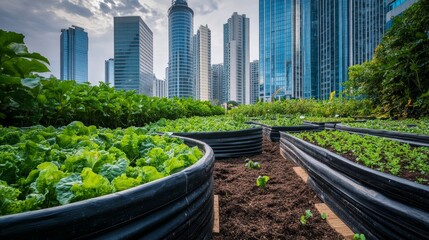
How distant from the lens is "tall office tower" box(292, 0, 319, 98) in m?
62.0

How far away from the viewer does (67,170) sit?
0.87 meters

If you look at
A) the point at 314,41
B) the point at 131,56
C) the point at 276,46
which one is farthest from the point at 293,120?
the point at 276,46

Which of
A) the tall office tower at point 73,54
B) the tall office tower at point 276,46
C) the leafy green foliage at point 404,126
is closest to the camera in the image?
the leafy green foliage at point 404,126

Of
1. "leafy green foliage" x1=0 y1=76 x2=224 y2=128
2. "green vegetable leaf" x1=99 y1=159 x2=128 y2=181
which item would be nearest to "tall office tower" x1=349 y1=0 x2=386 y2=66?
"leafy green foliage" x1=0 y1=76 x2=224 y2=128

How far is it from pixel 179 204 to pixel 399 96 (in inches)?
341

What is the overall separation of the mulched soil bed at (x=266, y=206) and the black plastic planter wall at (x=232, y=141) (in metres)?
0.38

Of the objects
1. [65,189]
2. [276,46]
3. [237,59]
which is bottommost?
[65,189]

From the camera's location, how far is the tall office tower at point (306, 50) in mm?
62031

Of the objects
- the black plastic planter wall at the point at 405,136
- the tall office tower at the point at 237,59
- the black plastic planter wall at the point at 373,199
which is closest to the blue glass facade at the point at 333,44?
the tall office tower at the point at 237,59

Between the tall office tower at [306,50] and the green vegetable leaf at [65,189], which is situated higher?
the tall office tower at [306,50]

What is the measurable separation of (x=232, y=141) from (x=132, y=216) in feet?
9.54

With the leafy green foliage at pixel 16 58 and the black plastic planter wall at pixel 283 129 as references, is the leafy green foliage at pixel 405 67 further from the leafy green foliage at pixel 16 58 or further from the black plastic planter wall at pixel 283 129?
the leafy green foliage at pixel 16 58

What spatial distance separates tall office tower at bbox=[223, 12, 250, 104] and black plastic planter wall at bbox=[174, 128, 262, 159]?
5577cm

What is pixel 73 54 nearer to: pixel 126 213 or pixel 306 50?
pixel 126 213
